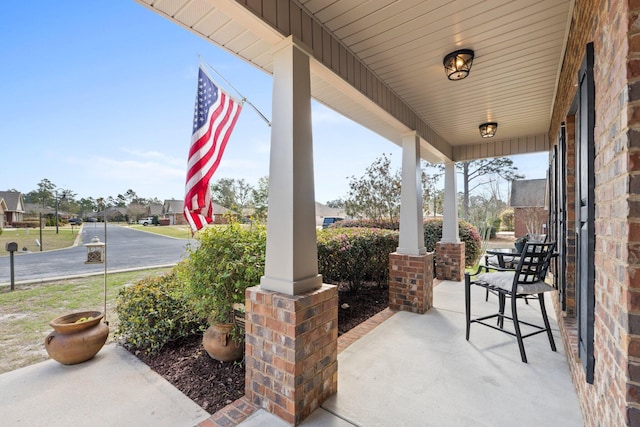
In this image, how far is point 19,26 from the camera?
A: 15.9ft

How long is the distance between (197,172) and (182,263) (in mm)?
976

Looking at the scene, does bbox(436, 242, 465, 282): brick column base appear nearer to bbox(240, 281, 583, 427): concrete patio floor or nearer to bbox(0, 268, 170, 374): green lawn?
bbox(240, 281, 583, 427): concrete patio floor

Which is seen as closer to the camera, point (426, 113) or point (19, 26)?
point (426, 113)

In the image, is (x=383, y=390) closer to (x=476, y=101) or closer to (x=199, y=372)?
(x=199, y=372)

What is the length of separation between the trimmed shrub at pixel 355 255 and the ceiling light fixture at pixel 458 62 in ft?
8.35

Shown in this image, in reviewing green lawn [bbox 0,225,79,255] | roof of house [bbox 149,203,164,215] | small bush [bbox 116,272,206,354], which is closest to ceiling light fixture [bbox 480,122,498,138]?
small bush [bbox 116,272,206,354]

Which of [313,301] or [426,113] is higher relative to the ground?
[426,113]

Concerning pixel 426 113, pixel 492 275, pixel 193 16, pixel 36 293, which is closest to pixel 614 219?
pixel 492 275

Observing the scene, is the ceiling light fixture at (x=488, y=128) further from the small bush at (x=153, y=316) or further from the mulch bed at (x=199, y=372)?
the small bush at (x=153, y=316)

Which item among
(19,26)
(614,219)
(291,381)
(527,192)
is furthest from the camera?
(527,192)

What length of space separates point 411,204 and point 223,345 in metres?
2.96

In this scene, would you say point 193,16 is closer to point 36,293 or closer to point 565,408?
point 565,408

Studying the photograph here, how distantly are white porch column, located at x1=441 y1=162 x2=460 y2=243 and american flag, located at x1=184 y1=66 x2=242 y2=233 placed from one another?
473 cm

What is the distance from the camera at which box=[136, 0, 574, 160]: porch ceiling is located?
2.03 meters
